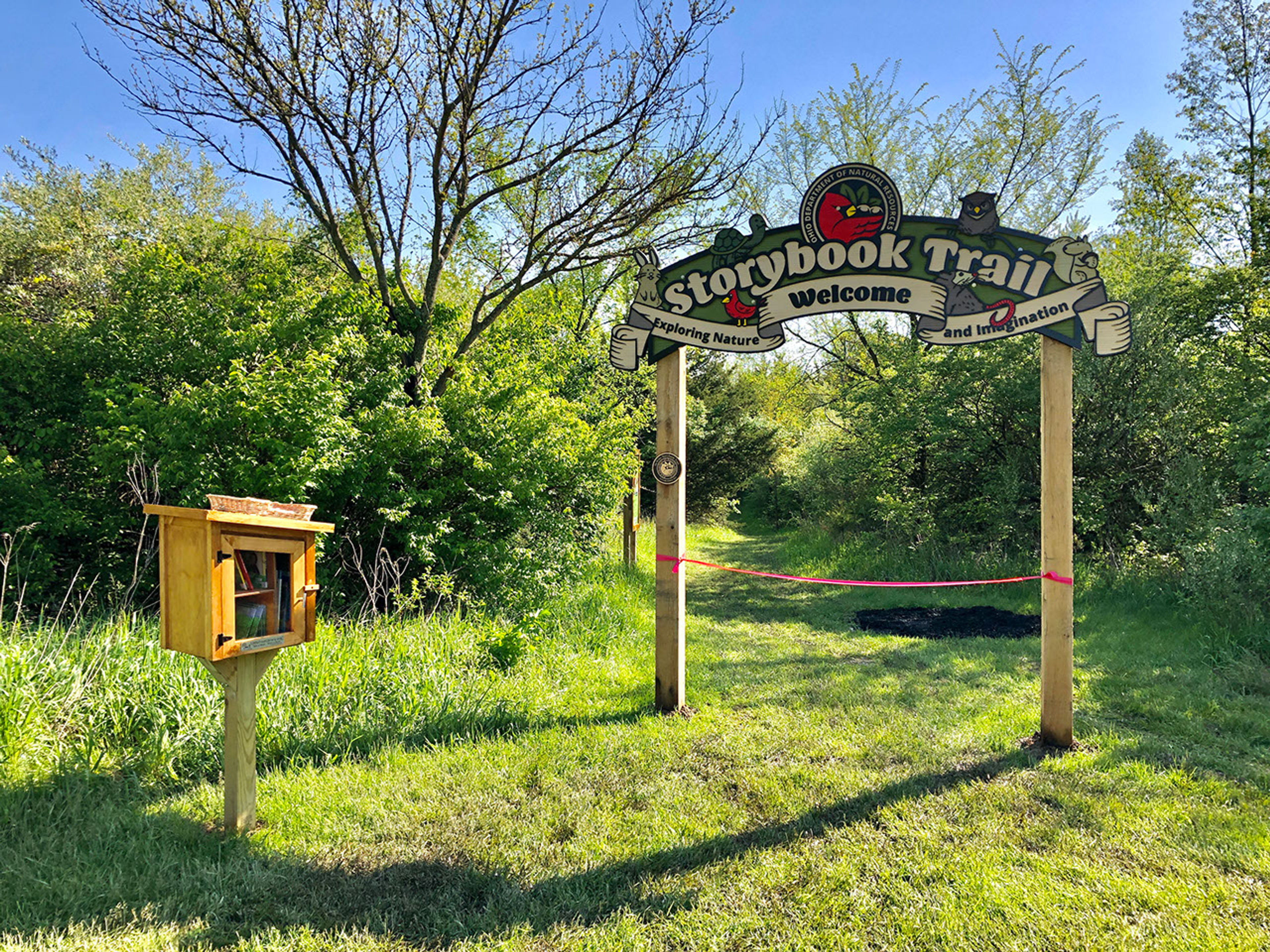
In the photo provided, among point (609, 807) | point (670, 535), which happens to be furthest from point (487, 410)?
point (609, 807)

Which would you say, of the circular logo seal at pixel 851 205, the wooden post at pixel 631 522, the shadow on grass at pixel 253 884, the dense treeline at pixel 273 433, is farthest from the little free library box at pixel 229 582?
the wooden post at pixel 631 522

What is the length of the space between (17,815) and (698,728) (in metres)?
3.64

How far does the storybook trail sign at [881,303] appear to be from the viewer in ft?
13.9

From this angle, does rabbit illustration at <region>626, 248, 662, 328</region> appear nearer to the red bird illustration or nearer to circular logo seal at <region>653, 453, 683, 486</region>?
the red bird illustration

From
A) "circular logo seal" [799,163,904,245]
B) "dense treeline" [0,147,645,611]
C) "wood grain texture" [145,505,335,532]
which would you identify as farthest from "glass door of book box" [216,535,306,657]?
"circular logo seal" [799,163,904,245]

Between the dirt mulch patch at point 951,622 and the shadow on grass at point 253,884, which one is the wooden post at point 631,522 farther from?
the shadow on grass at point 253,884

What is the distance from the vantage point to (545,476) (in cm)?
811

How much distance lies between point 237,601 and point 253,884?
119cm

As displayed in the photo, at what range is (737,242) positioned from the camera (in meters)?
4.82

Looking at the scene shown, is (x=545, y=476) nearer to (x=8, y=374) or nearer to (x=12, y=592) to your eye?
(x=12, y=592)

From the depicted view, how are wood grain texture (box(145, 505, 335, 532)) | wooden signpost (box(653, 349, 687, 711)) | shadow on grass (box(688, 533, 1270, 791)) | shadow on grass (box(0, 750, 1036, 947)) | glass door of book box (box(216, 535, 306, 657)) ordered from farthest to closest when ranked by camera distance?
1. wooden signpost (box(653, 349, 687, 711))
2. shadow on grass (box(688, 533, 1270, 791))
3. glass door of book box (box(216, 535, 306, 657))
4. wood grain texture (box(145, 505, 335, 532))
5. shadow on grass (box(0, 750, 1036, 947))

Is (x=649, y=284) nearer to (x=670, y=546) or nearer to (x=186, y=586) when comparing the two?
(x=670, y=546)

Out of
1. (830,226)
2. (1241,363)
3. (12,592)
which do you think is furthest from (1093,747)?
(12,592)

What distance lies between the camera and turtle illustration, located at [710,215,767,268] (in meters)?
4.79
